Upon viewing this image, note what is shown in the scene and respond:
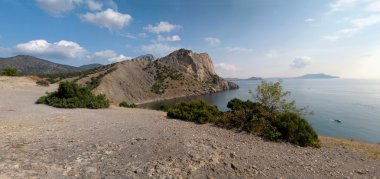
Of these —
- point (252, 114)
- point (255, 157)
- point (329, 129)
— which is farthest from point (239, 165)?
point (329, 129)

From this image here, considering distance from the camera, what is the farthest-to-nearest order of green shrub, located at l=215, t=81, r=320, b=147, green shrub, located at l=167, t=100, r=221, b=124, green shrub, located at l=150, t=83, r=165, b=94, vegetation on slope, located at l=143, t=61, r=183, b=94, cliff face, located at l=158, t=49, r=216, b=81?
1. cliff face, located at l=158, t=49, r=216, b=81
2. vegetation on slope, located at l=143, t=61, r=183, b=94
3. green shrub, located at l=150, t=83, r=165, b=94
4. green shrub, located at l=167, t=100, r=221, b=124
5. green shrub, located at l=215, t=81, r=320, b=147

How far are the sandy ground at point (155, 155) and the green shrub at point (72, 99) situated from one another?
20.6 ft

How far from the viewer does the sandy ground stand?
5.93m

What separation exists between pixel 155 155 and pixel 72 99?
1361 cm

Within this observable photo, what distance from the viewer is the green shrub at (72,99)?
56.6 ft

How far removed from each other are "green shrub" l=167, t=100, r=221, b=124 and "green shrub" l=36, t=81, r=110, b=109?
7.12 meters

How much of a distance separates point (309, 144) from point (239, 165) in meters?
5.30

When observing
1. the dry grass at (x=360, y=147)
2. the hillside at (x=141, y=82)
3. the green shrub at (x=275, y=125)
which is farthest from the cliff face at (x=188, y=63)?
the dry grass at (x=360, y=147)

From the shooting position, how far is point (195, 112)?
46.0ft

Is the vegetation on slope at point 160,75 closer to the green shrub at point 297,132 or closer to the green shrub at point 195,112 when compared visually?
the green shrub at point 195,112

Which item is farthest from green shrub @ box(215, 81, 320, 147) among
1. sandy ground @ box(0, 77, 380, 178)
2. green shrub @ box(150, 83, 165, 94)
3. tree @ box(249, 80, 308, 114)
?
green shrub @ box(150, 83, 165, 94)

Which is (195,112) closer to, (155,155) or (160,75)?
(155,155)

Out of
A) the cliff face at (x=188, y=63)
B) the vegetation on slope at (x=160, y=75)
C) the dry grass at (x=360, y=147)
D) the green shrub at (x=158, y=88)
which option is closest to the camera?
the dry grass at (x=360, y=147)

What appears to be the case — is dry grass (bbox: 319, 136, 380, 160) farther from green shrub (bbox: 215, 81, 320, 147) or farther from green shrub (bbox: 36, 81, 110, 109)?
green shrub (bbox: 36, 81, 110, 109)
